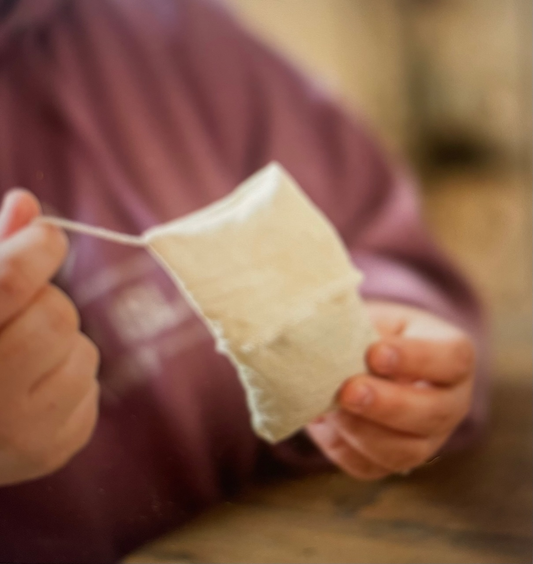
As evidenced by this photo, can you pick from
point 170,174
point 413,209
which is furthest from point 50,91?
point 413,209

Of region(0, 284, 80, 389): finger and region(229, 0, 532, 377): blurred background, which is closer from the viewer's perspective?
region(0, 284, 80, 389): finger

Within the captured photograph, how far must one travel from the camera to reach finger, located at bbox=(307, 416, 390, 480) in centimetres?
20

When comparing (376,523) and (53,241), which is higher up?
(53,241)

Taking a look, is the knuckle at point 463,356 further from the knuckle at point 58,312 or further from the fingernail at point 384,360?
the knuckle at point 58,312

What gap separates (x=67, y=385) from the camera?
6.9 inches

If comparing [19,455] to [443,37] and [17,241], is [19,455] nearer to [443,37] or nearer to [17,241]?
[17,241]

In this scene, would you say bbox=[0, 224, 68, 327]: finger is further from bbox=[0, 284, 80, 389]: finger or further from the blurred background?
the blurred background

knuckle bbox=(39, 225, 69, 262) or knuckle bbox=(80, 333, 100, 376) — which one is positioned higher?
knuckle bbox=(39, 225, 69, 262)

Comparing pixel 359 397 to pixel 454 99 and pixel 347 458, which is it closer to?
pixel 347 458

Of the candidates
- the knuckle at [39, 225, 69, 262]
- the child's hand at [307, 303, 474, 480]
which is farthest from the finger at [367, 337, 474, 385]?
the knuckle at [39, 225, 69, 262]

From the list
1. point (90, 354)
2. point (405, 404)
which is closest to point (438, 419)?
point (405, 404)

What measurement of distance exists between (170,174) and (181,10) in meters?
0.10

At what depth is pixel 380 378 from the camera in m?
0.19

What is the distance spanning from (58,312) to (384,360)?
0.11 m
